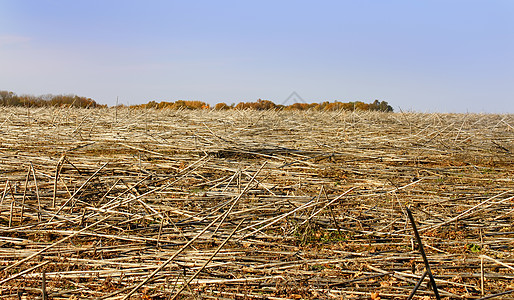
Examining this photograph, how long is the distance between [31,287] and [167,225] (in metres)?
0.85

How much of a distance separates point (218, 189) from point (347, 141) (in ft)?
8.26

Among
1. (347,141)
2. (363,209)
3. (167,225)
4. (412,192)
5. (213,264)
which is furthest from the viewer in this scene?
(347,141)

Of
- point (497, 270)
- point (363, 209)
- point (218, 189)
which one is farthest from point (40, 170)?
point (497, 270)

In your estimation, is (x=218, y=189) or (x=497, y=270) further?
(x=218, y=189)

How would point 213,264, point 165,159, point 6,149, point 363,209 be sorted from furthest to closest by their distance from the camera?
1. point 6,149
2. point 165,159
3. point 363,209
4. point 213,264

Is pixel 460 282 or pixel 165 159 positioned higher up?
pixel 165 159

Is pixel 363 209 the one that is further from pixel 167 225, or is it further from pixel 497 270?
pixel 167 225

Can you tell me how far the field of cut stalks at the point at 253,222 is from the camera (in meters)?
2.09

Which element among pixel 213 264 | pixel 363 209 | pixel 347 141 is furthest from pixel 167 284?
pixel 347 141

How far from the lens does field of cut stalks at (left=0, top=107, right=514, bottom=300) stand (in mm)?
2094

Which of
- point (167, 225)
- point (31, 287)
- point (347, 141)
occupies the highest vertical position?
point (347, 141)

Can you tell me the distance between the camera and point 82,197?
3152mm

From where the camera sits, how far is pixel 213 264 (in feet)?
7.35

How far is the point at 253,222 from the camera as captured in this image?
2691 millimetres
